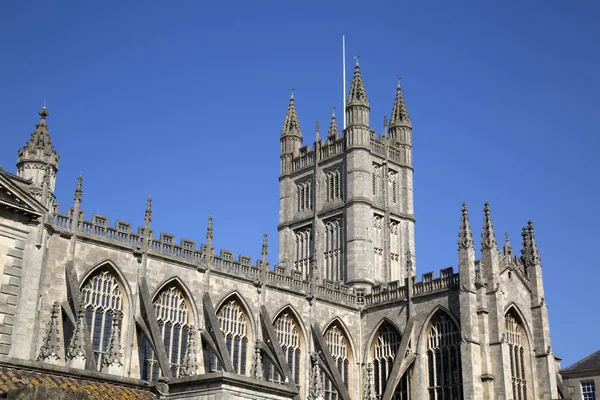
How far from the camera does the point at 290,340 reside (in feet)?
142

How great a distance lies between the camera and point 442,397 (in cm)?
4191

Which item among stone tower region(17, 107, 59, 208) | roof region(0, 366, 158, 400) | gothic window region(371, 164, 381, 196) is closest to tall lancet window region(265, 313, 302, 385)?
gothic window region(371, 164, 381, 196)

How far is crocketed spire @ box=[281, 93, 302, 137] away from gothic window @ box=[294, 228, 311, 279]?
791 cm

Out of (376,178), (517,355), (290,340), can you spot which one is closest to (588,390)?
(517,355)

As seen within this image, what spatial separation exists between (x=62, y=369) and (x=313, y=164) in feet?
132

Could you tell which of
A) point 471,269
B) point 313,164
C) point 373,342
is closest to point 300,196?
point 313,164

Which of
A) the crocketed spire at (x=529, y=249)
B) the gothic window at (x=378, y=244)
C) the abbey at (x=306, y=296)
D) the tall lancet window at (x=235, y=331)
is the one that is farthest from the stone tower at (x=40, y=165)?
the crocketed spire at (x=529, y=249)

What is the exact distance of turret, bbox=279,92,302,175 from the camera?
58156 millimetres

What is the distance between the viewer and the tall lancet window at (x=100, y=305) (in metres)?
35.0

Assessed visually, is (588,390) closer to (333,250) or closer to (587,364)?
(587,364)

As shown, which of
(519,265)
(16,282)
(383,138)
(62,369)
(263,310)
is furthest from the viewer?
(383,138)

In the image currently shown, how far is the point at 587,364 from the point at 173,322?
28.7 meters

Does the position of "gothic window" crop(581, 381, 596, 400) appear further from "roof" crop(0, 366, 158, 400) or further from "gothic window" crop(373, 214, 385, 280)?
"roof" crop(0, 366, 158, 400)

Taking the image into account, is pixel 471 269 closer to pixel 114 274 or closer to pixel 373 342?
pixel 373 342
